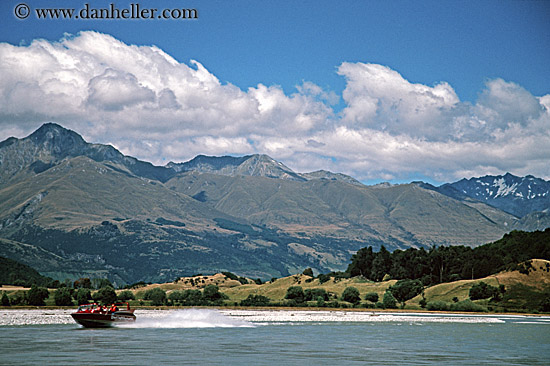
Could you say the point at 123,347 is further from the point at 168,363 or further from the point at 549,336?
the point at 549,336

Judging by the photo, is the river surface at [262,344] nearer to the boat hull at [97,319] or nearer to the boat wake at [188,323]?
the boat wake at [188,323]

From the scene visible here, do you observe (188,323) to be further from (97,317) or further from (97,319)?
(97,317)

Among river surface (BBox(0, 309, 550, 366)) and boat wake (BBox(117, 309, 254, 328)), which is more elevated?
boat wake (BBox(117, 309, 254, 328))

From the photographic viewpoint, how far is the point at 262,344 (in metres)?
93.4

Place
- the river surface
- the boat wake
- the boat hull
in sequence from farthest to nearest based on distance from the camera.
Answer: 1. the boat wake
2. the boat hull
3. the river surface

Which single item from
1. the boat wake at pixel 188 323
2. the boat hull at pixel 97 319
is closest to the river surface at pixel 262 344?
the boat wake at pixel 188 323

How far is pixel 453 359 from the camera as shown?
261 feet

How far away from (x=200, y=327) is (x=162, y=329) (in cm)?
900

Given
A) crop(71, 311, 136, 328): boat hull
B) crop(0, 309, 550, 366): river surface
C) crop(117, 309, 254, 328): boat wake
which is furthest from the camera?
crop(117, 309, 254, 328): boat wake

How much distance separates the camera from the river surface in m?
76.2

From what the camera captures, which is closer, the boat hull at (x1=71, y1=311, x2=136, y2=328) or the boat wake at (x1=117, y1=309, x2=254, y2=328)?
the boat hull at (x1=71, y1=311, x2=136, y2=328)

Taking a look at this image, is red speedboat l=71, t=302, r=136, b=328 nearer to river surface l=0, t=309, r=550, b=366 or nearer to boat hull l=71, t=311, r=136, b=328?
boat hull l=71, t=311, r=136, b=328

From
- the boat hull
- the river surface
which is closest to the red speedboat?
the boat hull

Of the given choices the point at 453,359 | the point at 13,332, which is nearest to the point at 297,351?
the point at 453,359
